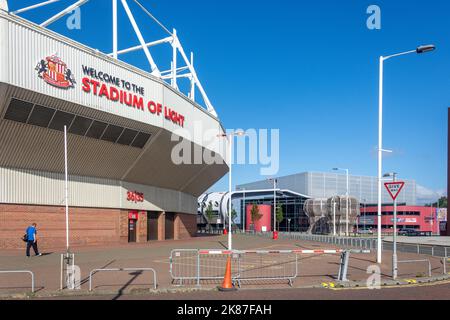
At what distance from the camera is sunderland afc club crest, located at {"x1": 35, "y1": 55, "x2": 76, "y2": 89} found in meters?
24.5

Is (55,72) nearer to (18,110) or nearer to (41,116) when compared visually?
(41,116)

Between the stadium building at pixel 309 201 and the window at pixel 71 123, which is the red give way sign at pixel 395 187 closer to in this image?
the window at pixel 71 123

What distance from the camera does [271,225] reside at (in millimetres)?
99750

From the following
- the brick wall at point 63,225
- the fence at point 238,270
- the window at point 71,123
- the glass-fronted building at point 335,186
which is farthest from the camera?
the glass-fronted building at point 335,186

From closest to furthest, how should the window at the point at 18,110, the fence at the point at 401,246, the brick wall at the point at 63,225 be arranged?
the window at the point at 18,110 → the brick wall at the point at 63,225 → the fence at the point at 401,246

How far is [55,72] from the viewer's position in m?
25.3

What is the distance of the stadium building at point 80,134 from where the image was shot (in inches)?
954

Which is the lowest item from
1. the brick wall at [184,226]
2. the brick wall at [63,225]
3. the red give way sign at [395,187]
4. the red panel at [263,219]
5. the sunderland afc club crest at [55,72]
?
the red panel at [263,219]

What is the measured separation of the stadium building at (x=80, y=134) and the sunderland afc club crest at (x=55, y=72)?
2.2 inches

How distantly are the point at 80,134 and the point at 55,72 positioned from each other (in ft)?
15.7

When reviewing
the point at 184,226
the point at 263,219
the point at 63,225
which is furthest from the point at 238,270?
the point at 263,219

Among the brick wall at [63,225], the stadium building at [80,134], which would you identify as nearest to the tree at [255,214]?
the stadium building at [80,134]

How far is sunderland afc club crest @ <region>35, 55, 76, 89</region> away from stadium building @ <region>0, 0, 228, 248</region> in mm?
57
